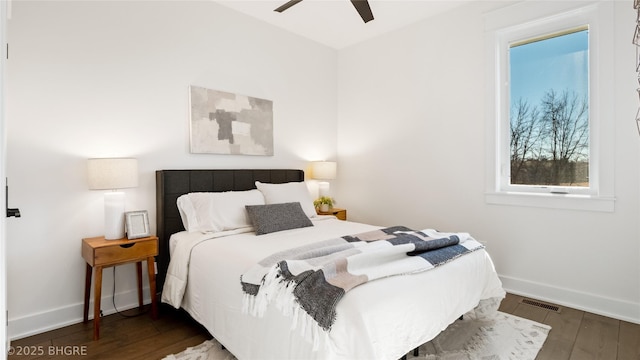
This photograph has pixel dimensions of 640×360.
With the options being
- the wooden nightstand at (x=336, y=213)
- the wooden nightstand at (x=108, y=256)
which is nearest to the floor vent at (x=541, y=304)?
the wooden nightstand at (x=336, y=213)

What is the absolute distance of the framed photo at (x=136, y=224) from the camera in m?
2.63

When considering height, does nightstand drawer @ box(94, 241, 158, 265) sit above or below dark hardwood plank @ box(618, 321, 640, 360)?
above

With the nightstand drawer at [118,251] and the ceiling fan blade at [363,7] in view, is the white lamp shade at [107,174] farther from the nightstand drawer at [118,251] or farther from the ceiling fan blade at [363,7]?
the ceiling fan blade at [363,7]

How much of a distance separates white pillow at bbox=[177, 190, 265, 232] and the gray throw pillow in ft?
0.30

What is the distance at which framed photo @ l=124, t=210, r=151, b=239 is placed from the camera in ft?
8.64

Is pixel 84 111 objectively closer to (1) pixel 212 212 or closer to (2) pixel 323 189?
(1) pixel 212 212

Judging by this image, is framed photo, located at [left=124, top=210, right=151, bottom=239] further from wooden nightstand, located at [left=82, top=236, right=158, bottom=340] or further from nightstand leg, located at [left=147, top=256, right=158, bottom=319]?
nightstand leg, located at [left=147, top=256, right=158, bottom=319]

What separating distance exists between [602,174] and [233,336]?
9.96 feet

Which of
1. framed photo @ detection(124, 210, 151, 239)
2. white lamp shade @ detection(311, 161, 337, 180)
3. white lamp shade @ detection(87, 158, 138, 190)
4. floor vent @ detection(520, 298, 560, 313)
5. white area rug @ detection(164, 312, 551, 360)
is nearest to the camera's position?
white area rug @ detection(164, 312, 551, 360)

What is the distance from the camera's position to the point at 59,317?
2586 mm

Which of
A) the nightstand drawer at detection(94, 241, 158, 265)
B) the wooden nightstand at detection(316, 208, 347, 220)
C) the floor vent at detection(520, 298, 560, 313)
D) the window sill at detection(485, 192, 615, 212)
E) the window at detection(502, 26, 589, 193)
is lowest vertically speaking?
the floor vent at detection(520, 298, 560, 313)

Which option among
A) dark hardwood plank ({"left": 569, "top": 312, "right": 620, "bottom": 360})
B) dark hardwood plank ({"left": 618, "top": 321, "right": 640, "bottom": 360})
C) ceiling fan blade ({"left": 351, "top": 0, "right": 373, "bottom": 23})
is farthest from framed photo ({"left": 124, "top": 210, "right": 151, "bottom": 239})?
dark hardwood plank ({"left": 618, "top": 321, "right": 640, "bottom": 360})

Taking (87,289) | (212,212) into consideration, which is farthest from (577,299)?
(87,289)

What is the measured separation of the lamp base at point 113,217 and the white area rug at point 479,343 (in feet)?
3.41
